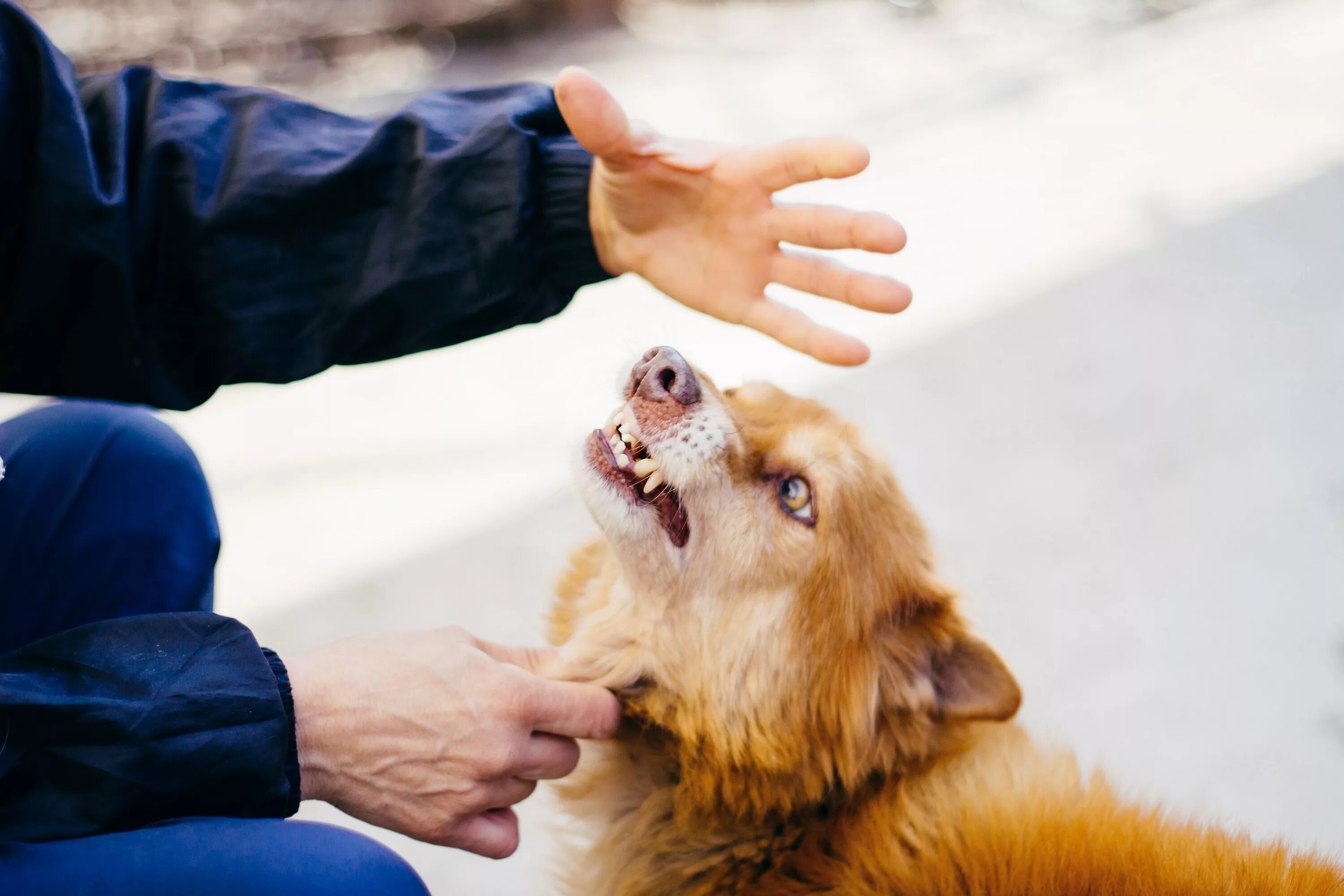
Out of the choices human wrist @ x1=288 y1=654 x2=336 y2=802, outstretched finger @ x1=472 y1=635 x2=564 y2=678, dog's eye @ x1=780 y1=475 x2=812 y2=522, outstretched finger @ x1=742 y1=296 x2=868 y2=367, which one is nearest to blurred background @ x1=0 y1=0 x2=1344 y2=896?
outstretched finger @ x1=742 y1=296 x2=868 y2=367

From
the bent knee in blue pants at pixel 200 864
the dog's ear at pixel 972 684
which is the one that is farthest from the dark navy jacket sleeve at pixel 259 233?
the dog's ear at pixel 972 684

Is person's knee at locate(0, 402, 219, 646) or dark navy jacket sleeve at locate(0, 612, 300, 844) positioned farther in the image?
person's knee at locate(0, 402, 219, 646)

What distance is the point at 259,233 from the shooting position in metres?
1.86

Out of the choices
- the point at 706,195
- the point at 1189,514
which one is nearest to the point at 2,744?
the point at 706,195

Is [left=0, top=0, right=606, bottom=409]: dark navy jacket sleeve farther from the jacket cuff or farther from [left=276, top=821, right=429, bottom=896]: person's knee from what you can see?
[left=276, top=821, right=429, bottom=896]: person's knee

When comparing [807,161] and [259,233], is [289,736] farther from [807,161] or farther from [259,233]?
[807,161]

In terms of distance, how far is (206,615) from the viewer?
1371 millimetres

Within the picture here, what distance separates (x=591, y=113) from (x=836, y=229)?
50 cm

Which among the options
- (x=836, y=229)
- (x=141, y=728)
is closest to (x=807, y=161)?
(x=836, y=229)

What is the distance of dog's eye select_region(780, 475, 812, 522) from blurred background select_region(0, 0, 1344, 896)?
1.44ft

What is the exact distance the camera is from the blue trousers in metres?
1.25

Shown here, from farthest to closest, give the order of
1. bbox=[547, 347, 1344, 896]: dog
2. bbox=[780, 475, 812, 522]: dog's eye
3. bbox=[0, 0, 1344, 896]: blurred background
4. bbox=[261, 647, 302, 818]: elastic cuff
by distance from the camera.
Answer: bbox=[0, 0, 1344, 896]: blurred background < bbox=[780, 475, 812, 522]: dog's eye < bbox=[547, 347, 1344, 896]: dog < bbox=[261, 647, 302, 818]: elastic cuff

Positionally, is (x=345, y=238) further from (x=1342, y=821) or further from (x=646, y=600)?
(x=1342, y=821)

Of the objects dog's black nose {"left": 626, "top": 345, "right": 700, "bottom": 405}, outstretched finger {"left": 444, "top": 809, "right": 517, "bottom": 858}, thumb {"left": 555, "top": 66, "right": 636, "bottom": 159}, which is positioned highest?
thumb {"left": 555, "top": 66, "right": 636, "bottom": 159}
